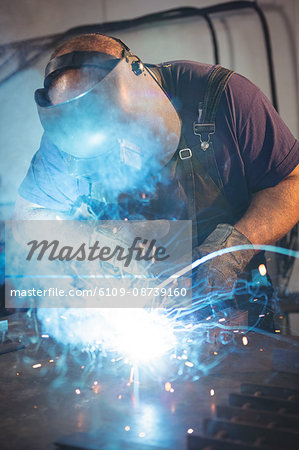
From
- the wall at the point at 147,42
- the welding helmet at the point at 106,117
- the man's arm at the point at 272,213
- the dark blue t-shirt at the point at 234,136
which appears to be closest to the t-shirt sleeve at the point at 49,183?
the dark blue t-shirt at the point at 234,136

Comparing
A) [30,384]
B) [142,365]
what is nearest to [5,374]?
[30,384]

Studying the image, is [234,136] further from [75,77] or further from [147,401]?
[147,401]

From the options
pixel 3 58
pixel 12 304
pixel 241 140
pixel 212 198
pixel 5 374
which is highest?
pixel 3 58

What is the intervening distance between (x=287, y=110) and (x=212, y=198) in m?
1.65

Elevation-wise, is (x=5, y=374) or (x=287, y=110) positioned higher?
(x=287, y=110)

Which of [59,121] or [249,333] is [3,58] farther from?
[249,333]

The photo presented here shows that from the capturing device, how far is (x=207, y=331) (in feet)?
3.58

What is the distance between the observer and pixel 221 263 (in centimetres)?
117

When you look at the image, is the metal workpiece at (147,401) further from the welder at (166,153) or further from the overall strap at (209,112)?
the overall strap at (209,112)

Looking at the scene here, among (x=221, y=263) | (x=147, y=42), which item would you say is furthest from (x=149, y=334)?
(x=147, y=42)

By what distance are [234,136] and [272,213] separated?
0.89ft

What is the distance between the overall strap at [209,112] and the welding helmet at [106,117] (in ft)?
0.67

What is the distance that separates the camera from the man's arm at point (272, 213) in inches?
51.2

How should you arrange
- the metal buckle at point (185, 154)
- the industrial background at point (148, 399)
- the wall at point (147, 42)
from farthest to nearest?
the wall at point (147, 42), the metal buckle at point (185, 154), the industrial background at point (148, 399)
